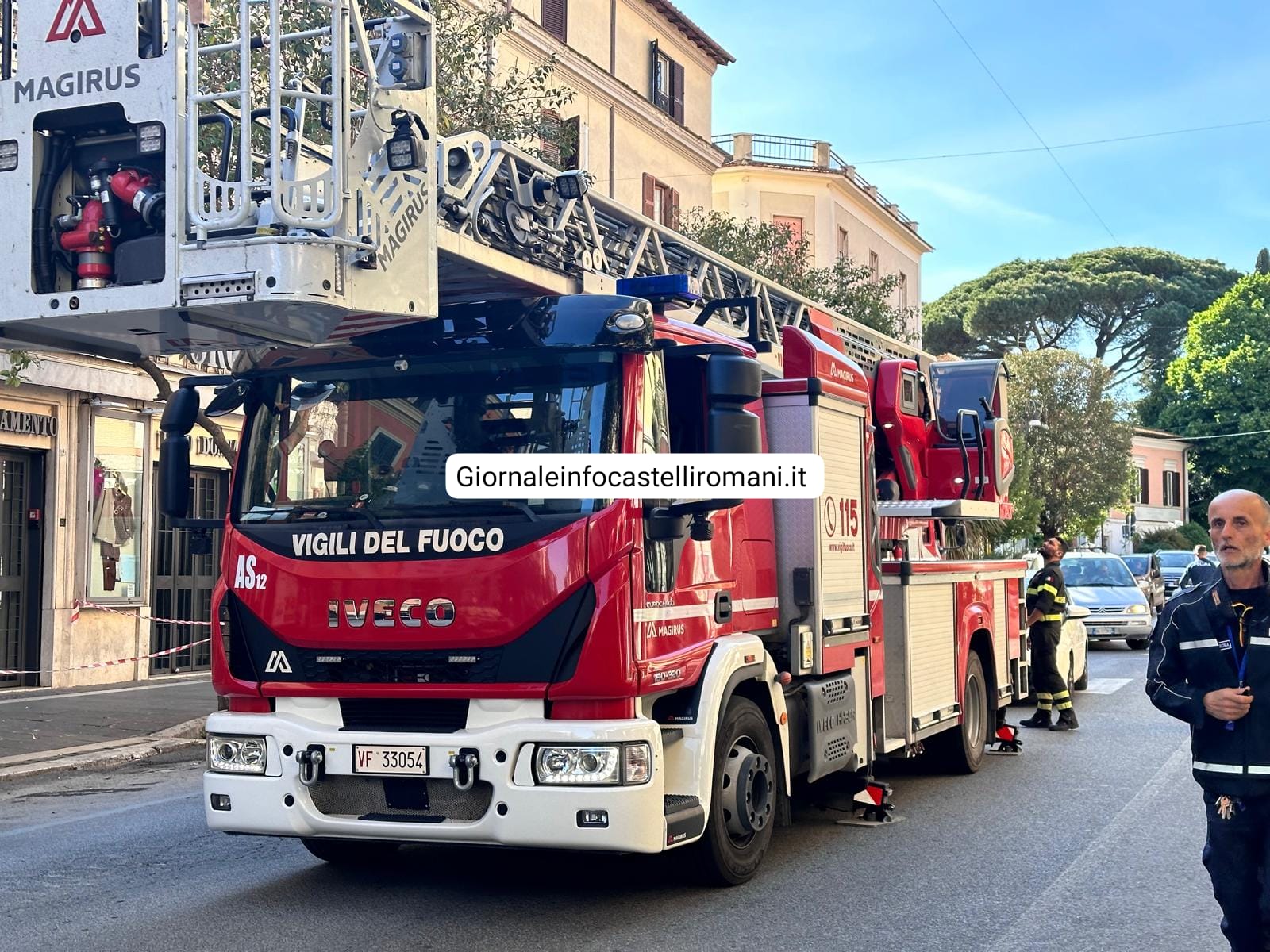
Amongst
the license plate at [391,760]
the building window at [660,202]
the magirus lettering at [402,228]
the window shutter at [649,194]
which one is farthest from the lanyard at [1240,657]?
the window shutter at [649,194]

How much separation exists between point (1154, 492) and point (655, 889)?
218 ft

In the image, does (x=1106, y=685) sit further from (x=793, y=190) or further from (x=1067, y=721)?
(x=793, y=190)

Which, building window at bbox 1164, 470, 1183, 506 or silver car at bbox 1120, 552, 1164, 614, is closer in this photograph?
silver car at bbox 1120, 552, 1164, 614

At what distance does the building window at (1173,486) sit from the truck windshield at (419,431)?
67.8 m

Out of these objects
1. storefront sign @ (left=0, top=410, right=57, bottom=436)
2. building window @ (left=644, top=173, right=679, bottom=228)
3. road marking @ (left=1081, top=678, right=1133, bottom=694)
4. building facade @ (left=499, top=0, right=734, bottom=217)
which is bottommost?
road marking @ (left=1081, top=678, right=1133, bottom=694)

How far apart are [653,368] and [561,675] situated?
1.44 meters

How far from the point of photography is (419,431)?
20.9 ft

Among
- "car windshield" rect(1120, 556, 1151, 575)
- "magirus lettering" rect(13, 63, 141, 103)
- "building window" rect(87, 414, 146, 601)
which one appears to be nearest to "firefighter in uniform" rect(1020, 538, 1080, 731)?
"magirus lettering" rect(13, 63, 141, 103)

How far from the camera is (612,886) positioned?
684 cm

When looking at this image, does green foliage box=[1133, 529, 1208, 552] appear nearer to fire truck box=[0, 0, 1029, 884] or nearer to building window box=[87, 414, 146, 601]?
building window box=[87, 414, 146, 601]

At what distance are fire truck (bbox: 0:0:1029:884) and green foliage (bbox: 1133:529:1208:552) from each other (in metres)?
55.7

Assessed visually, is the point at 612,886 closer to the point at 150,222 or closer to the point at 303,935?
the point at 303,935

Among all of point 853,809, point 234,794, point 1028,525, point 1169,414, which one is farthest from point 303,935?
point 1169,414

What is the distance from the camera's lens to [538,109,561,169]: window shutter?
16.7 metres
